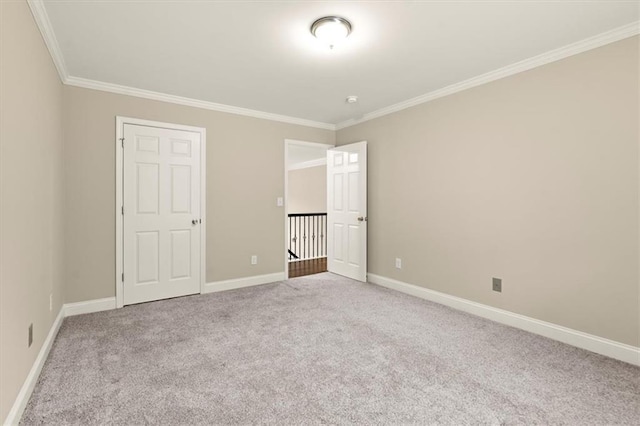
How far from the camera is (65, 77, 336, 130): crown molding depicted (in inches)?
128

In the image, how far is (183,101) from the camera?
12.5 feet

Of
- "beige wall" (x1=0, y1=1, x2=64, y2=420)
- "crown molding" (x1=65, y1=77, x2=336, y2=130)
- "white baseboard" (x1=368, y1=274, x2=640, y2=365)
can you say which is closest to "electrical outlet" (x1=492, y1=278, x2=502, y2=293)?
"white baseboard" (x1=368, y1=274, x2=640, y2=365)

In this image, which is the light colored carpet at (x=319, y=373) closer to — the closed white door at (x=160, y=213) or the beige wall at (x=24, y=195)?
the beige wall at (x=24, y=195)

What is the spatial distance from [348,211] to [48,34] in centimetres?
367

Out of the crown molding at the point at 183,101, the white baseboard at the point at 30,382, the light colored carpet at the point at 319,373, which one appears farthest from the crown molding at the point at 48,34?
the light colored carpet at the point at 319,373

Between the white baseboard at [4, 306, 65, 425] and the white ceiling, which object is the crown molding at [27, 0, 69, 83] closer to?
the white ceiling

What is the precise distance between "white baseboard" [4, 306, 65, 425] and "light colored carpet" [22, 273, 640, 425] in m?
0.05

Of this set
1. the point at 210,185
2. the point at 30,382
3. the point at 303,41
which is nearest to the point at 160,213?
the point at 210,185

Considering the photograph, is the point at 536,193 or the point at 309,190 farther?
the point at 309,190

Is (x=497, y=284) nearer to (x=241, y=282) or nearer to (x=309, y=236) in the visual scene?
(x=241, y=282)

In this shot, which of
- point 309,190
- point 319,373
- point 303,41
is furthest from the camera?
point 309,190

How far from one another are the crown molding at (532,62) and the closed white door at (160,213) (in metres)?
2.75

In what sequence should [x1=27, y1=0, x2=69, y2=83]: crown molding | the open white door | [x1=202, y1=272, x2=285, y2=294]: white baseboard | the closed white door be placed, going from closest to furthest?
[x1=27, y1=0, x2=69, y2=83]: crown molding < the closed white door < [x1=202, y1=272, x2=285, y2=294]: white baseboard < the open white door

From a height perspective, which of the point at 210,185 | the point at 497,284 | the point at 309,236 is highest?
the point at 210,185
